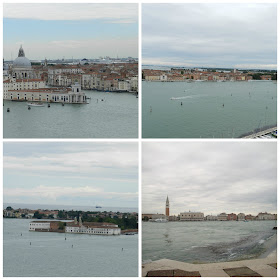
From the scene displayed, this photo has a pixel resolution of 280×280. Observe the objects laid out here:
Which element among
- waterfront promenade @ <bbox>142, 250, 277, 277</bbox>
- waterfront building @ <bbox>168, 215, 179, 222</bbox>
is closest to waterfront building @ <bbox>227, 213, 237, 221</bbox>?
waterfront promenade @ <bbox>142, 250, 277, 277</bbox>

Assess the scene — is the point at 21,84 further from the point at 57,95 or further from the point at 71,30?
the point at 71,30

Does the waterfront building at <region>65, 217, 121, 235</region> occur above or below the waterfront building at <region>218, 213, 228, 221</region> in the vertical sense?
below

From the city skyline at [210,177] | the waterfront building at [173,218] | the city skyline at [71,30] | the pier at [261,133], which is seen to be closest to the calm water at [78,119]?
the city skyline at [210,177]

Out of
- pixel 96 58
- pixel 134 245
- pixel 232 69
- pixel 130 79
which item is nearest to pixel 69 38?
pixel 96 58


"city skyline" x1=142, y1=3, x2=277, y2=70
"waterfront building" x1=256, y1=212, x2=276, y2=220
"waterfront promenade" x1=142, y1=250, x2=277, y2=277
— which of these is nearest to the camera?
"waterfront promenade" x1=142, y1=250, x2=277, y2=277

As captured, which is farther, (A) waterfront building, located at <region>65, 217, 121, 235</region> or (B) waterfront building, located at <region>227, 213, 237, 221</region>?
(A) waterfront building, located at <region>65, 217, 121, 235</region>

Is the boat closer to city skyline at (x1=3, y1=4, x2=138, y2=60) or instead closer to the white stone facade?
city skyline at (x1=3, y1=4, x2=138, y2=60)
